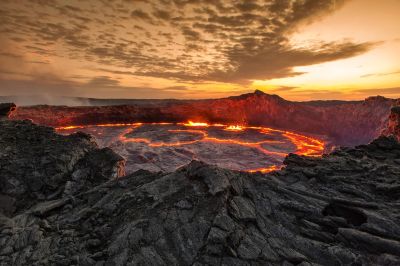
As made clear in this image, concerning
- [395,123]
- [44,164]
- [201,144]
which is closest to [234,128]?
[201,144]

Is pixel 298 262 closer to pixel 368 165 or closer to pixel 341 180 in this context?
pixel 341 180

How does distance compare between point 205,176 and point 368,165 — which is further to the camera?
point 368,165

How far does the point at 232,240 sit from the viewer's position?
21.6ft

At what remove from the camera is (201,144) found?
38.5 metres

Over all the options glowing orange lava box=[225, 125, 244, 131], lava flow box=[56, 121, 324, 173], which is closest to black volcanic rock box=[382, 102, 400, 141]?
lava flow box=[56, 121, 324, 173]

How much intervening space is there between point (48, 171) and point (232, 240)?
865cm

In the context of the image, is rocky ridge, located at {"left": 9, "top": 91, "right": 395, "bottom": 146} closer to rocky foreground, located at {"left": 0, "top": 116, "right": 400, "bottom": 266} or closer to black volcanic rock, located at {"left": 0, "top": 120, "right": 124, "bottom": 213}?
black volcanic rock, located at {"left": 0, "top": 120, "right": 124, "bottom": 213}

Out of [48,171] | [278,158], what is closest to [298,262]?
[48,171]

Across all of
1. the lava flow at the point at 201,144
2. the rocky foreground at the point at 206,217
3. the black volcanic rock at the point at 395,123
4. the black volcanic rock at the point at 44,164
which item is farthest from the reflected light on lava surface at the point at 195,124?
the rocky foreground at the point at 206,217

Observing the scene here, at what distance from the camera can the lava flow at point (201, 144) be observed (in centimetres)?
3062

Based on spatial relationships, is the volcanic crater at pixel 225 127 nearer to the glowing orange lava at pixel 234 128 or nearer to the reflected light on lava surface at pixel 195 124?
the reflected light on lava surface at pixel 195 124

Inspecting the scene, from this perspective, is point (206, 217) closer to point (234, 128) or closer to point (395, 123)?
point (395, 123)

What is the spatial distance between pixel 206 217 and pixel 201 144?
31.4 meters

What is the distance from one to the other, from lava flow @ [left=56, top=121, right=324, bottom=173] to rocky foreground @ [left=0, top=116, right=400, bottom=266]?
17.1m
